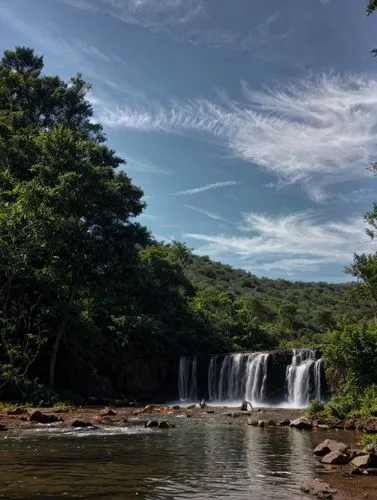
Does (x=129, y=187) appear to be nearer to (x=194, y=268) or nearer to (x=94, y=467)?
(x=94, y=467)

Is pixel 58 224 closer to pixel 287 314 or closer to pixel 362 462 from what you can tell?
pixel 362 462

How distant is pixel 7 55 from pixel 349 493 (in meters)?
48.8

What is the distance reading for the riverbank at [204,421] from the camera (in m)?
10.5

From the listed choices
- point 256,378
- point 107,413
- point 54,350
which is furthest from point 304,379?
point 54,350

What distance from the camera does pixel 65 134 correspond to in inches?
1351

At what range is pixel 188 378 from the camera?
1641 inches

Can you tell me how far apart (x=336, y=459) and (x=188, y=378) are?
29.7 metres

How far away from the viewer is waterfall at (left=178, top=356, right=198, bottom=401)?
41.0 meters

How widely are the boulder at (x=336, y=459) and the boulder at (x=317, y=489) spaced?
255 cm

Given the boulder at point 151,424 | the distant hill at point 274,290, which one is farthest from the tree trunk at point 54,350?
the distant hill at point 274,290

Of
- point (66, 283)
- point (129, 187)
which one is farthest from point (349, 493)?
point (129, 187)

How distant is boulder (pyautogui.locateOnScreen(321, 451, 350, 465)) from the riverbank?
242 mm

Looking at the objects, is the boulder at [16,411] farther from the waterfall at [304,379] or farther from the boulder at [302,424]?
the waterfall at [304,379]

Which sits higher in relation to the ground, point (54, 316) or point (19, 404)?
point (54, 316)
